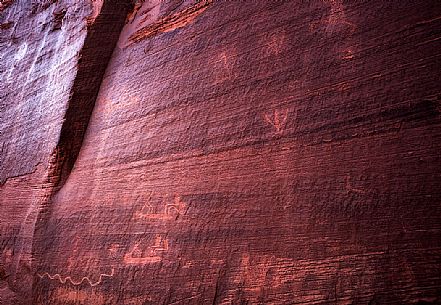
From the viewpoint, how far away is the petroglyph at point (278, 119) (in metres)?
2.22

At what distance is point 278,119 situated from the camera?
7.39ft

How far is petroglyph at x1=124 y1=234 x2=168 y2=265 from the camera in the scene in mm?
2434

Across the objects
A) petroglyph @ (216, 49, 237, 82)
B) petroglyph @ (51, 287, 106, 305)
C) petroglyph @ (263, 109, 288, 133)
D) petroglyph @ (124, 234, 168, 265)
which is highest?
petroglyph @ (216, 49, 237, 82)

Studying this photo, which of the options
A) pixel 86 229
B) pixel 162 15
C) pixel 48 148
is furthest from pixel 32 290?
pixel 162 15

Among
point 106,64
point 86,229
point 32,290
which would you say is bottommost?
point 32,290

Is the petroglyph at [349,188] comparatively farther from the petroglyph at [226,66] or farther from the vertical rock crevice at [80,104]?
the vertical rock crevice at [80,104]

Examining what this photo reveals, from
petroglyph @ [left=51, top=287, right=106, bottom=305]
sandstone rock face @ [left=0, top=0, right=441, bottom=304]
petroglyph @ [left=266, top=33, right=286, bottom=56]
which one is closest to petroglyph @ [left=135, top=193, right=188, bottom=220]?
sandstone rock face @ [left=0, top=0, right=441, bottom=304]

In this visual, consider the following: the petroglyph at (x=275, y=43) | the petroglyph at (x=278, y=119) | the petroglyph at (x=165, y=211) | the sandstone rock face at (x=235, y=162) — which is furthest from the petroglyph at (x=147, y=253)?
the petroglyph at (x=275, y=43)

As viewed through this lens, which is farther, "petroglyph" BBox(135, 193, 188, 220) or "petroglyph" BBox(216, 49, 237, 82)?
"petroglyph" BBox(216, 49, 237, 82)

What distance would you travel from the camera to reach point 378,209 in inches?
70.1

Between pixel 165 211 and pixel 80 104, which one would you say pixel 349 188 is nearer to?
pixel 165 211

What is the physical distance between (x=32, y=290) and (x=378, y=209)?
285 cm

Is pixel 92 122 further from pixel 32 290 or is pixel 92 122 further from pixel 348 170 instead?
pixel 348 170

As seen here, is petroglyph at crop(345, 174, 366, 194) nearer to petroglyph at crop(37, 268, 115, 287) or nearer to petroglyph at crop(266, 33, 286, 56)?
petroglyph at crop(266, 33, 286, 56)
